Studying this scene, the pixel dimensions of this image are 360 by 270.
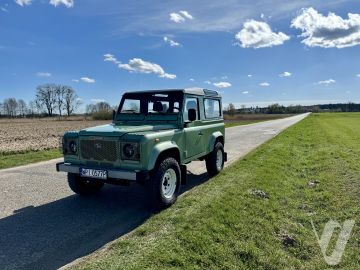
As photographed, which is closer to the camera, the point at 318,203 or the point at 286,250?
the point at 286,250

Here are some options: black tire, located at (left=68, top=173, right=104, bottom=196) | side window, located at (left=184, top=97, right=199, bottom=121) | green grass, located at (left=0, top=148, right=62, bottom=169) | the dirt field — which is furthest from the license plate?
the dirt field

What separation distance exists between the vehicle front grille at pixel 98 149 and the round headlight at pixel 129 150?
21cm

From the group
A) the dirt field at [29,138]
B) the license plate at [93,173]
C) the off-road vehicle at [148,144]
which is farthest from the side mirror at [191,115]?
the dirt field at [29,138]

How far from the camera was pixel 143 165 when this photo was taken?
16.8 ft

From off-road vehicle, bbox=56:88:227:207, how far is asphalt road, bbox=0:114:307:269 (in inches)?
20.3

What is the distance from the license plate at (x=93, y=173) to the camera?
5.31 metres

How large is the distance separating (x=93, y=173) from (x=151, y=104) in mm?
2262

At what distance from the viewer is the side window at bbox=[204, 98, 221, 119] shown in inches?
305

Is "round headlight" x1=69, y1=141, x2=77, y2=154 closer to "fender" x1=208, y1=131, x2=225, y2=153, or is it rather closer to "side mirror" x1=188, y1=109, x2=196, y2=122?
"side mirror" x1=188, y1=109, x2=196, y2=122

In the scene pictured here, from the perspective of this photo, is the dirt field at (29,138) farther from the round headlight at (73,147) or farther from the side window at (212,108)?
the side window at (212,108)

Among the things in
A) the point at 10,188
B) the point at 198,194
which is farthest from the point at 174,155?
the point at 10,188

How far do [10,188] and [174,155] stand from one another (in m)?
4.02

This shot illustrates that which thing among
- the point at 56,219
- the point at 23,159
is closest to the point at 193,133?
the point at 56,219

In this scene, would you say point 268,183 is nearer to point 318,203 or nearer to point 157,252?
point 318,203
